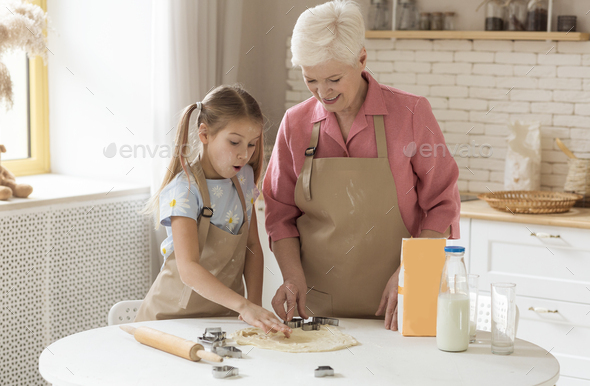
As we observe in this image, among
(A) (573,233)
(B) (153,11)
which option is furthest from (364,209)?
(B) (153,11)

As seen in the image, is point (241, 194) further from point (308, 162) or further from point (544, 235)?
point (544, 235)

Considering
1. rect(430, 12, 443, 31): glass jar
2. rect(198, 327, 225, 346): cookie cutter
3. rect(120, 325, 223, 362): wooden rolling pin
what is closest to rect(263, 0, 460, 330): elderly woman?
rect(198, 327, 225, 346): cookie cutter

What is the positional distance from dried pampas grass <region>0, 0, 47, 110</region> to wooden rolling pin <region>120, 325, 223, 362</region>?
155 centimetres

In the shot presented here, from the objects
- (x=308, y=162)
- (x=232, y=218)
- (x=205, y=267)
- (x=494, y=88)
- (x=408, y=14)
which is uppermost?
(x=408, y=14)

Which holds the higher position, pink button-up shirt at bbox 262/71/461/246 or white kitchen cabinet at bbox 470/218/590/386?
pink button-up shirt at bbox 262/71/461/246

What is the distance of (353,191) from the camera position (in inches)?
69.8

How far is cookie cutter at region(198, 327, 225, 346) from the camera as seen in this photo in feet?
4.73

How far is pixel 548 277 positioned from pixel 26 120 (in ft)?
8.17

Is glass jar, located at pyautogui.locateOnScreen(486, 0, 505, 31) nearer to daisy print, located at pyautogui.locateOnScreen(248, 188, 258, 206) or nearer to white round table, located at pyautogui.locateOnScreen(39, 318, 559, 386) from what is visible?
daisy print, located at pyautogui.locateOnScreen(248, 188, 258, 206)

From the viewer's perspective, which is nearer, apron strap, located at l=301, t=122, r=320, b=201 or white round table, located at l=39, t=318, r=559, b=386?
white round table, located at l=39, t=318, r=559, b=386

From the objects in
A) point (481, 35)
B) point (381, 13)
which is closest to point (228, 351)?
point (481, 35)

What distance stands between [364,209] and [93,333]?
0.75m

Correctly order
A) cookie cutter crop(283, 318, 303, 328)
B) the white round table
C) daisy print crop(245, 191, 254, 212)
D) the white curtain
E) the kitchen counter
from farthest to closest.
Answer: the white curtain → the kitchen counter → daisy print crop(245, 191, 254, 212) → cookie cutter crop(283, 318, 303, 328) → the white round table

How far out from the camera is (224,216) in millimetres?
1759
